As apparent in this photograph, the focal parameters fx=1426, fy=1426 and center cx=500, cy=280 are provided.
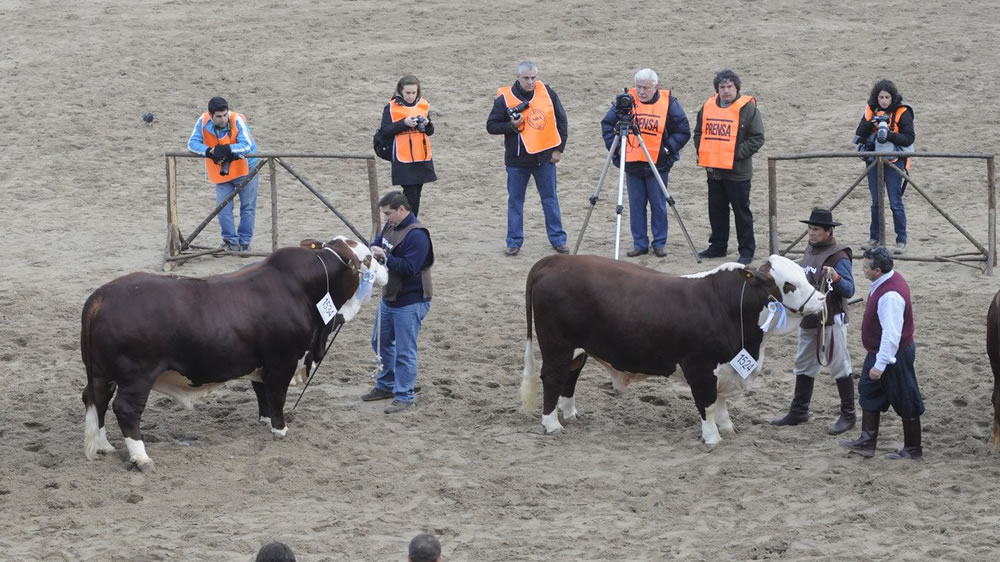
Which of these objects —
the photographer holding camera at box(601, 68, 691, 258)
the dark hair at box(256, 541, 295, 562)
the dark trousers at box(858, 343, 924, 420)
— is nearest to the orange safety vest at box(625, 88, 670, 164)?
the photographer holding camera at box(601, 68, 691, 258)

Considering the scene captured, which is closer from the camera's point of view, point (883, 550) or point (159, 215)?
point (883, 550)

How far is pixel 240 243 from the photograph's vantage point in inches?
624

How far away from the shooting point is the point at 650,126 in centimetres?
1503

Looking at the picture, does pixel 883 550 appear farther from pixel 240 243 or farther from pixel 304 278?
pixel 240 243

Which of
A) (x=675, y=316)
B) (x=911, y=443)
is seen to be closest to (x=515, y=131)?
(x=675, y=316)

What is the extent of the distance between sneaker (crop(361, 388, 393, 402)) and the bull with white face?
5.37 ft

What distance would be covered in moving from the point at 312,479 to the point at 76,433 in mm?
2106

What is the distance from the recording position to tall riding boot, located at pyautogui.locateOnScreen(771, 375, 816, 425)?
430 inches

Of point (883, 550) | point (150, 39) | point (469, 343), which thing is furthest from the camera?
point (150, 39)

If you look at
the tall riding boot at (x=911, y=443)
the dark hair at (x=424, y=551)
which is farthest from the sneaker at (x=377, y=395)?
the dark hair at (x=424, y=551)

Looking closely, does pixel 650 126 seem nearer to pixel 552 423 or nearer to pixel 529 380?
pixel 529 380

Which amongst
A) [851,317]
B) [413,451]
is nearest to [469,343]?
[413,451]

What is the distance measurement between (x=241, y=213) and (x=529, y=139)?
3314 mm

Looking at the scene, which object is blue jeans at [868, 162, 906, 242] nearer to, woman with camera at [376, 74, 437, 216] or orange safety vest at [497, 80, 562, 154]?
orange safety vest at [497, 80, 562, 154]
